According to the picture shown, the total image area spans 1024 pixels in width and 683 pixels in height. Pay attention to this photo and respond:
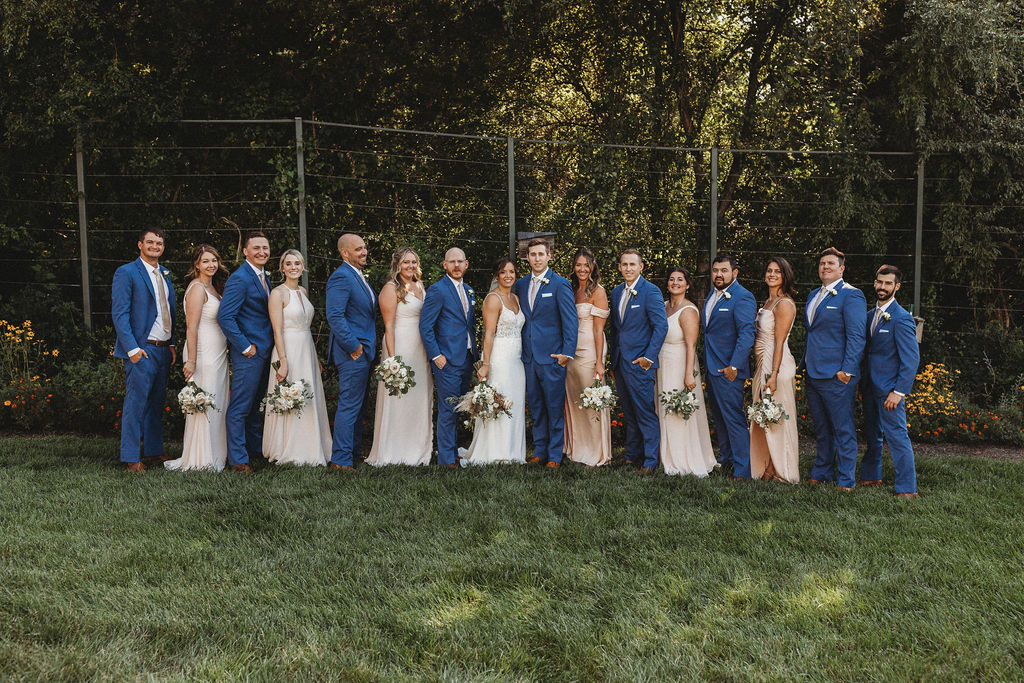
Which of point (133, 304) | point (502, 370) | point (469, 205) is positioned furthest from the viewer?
point (469, 205)

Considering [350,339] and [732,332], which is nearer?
[732,332]

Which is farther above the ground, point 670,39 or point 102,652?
point 670,39

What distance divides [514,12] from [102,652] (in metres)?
9.71

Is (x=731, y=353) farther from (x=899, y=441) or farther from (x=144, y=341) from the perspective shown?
(x=144, y=341)

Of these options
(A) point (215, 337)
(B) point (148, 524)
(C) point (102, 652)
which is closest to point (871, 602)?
(C) point (102, 652)

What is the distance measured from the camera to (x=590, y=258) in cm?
748

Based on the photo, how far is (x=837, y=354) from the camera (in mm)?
6414

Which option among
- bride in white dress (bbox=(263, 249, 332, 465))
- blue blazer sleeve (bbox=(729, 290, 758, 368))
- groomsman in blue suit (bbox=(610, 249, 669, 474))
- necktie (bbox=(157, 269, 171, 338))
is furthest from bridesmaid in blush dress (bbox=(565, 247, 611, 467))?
necktie (bbox=(157, 269, 171, 338))

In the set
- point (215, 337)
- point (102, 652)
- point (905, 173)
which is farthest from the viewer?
point (905, 173)

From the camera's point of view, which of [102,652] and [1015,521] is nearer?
[102,652]

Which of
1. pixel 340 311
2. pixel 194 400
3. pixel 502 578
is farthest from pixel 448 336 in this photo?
pixel 502 578

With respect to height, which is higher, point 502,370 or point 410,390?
point 502,370

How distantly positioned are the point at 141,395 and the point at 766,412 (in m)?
5.30

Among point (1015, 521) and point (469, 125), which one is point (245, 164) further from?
point (1015, 521)
